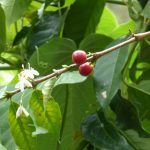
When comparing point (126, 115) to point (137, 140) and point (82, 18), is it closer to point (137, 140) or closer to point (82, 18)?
point (137, 140)

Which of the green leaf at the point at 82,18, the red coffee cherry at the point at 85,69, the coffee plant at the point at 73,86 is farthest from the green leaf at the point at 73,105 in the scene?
the red coffee cherry at the point at 85,69

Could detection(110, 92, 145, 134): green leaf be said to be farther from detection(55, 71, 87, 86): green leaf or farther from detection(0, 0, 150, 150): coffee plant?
detection(55, 71, 87, 86): green leaf

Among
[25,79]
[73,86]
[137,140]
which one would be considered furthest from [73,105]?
[25,79]

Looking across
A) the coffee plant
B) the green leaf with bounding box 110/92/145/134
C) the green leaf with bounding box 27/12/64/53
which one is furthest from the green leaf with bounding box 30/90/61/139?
the green leaf with bounding box 27/12/64/53

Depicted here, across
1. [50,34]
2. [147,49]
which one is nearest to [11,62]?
[50,34]

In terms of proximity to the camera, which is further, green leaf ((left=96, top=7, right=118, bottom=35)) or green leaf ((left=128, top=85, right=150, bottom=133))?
green leaf ((left=96, top=7, right=118, bottom=35))

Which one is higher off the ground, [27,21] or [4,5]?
[4,5]

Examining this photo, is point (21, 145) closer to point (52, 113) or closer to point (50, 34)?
point (52, 113)
